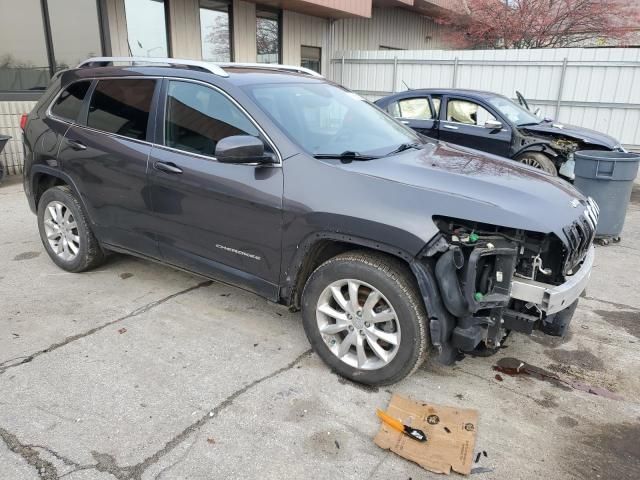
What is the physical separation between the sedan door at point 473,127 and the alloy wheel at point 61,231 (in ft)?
20.3

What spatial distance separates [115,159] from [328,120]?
66.1 inches

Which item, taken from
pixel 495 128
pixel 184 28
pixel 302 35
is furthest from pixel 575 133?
pixel 302 35

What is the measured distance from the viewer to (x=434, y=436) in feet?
8.86

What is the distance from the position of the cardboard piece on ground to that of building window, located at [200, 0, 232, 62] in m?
10.9

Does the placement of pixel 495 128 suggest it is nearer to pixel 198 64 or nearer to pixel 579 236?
pixel 579 236

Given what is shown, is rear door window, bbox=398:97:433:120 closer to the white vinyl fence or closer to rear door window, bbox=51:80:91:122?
rear door window, bbox=51:80:91:122

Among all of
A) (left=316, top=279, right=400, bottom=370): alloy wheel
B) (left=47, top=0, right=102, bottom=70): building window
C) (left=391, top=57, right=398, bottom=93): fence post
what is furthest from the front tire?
(left=391, top=57, right=398, bottom=93): fence post

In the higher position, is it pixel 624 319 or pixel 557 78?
pixel 557 78

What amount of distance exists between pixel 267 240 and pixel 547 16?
54.7 ft

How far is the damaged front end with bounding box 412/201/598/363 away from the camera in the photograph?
2719mm

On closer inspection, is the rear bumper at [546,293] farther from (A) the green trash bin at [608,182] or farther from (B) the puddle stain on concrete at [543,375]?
(A) the green trash bin at [608,182]

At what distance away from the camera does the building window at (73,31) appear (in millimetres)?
8961

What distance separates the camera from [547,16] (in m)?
16.3

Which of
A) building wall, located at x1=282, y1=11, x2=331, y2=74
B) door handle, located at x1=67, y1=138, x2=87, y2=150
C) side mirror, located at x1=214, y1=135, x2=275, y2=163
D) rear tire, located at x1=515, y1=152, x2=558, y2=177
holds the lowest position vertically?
rear tire, located at x1=515, y1=152, x2=558, y2=177
